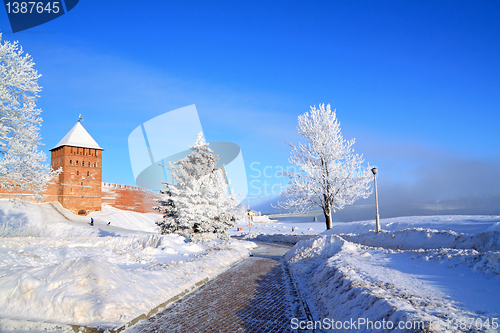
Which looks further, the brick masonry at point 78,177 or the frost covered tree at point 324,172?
the brick masonry at point 78,177

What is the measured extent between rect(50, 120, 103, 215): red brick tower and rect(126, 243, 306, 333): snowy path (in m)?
32.7

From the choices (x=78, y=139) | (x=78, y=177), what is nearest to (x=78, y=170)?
(x=78, y=177)

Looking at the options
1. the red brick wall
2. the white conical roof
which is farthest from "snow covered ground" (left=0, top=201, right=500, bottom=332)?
the red brick wall

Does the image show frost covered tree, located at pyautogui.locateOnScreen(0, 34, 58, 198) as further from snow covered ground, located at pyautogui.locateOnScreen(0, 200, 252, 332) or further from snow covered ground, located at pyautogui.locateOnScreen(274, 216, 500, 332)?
snow covered ground, located at pyautogui.locateOnScreen(274, 216, 500, 332)

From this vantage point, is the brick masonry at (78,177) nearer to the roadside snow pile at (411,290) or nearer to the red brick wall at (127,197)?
the red brick wall at (127,197)

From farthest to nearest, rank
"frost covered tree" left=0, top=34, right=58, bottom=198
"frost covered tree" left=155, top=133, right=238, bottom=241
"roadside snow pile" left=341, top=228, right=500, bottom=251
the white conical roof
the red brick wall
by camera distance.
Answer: the red brick wall → the white conical roof → "frost covered tree" left=155, top=133, right=238, bottom=241 → "frost covered tree" left=0, top=34, right=58, bottom=198 → "roadside snow pile" left=341, top=228, right=500, bottom=251

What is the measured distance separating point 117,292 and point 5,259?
18.1ft

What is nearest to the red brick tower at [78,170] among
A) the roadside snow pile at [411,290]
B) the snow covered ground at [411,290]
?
the snow covered ground at [411,290]

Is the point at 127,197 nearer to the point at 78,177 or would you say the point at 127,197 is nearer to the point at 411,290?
the point at 78,177

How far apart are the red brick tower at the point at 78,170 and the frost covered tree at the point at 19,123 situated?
2078cm

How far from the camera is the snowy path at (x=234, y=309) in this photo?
495 cm

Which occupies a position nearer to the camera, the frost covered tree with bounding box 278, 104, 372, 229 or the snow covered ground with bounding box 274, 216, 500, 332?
the snow covered ground with bounding box 274, 216, 500, 332

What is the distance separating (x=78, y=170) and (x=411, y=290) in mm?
38505

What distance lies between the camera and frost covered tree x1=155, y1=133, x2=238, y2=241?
1734 cm
